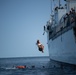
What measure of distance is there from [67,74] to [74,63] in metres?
5.66

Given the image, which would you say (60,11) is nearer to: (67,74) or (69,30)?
(69,30)

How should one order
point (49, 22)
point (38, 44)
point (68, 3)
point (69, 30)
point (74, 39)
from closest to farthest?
point (38, 44) < point (74, 39) < point (69, 30) < point (68, 3) < point (49, 22)

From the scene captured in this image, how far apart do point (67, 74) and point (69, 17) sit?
11006 millimetres

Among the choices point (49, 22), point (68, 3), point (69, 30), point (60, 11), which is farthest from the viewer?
point (49, 22)

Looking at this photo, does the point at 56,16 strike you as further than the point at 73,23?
Yes

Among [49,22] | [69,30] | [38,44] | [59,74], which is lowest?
[59,74]

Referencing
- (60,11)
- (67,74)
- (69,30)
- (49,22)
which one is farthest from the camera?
(49,22)

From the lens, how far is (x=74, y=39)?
36.7 m

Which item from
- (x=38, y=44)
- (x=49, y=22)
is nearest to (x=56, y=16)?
(x=49, y=22)

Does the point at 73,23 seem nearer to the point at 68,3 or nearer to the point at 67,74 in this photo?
the point at 67,74

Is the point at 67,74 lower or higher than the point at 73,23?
lower

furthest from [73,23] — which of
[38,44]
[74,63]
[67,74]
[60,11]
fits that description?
[60,11]

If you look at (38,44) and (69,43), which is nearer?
(38,44)

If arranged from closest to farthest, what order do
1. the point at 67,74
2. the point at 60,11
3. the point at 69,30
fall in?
the point at 67,74 → the point at 69,30 → the point at 60,11
